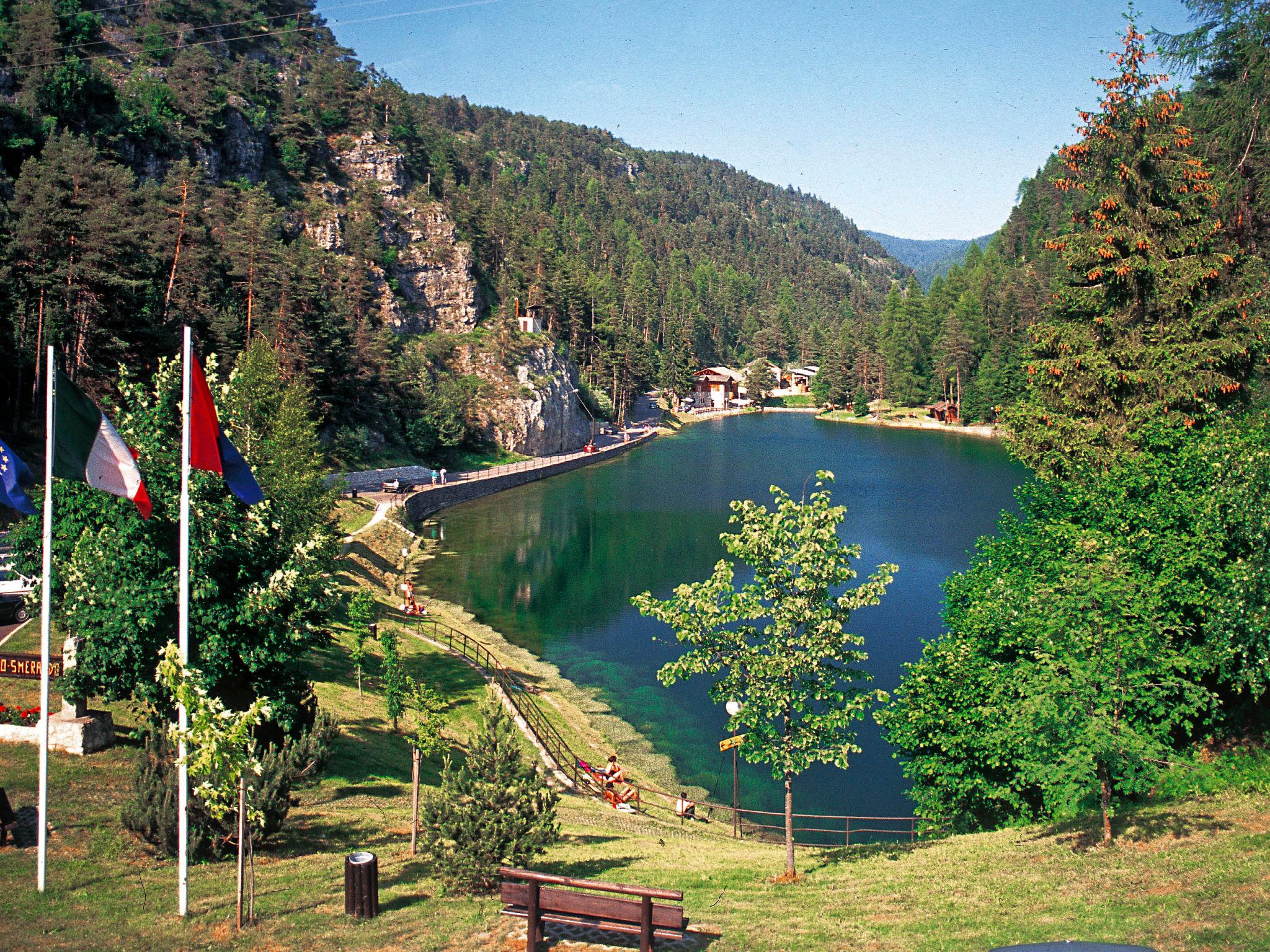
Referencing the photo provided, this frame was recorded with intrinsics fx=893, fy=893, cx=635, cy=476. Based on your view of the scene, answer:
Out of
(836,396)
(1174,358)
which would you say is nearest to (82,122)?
(1174,358)

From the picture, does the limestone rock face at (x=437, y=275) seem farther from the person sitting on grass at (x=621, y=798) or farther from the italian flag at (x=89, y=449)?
the italian flag at (x=89, y=449)

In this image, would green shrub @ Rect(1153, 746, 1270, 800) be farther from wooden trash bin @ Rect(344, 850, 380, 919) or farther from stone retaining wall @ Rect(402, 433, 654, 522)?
stone retaining wall @ Rect(402, 433, 654, 522)

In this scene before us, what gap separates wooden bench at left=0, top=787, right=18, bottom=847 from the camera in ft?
39.1

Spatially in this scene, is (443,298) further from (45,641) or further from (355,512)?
(45,641)

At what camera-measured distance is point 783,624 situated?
46.1ft

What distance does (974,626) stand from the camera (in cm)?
2036

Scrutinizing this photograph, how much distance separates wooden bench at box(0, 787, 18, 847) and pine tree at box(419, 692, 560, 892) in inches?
220

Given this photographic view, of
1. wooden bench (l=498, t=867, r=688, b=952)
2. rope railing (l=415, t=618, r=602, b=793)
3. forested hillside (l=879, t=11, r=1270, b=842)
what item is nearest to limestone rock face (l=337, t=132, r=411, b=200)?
rope railing (l=415, t=618, r=602, b=793)

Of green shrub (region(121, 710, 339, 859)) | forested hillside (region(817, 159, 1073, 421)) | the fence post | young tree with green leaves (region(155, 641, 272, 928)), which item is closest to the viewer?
young tree with green leaves (region(155, 641, 272, 928))

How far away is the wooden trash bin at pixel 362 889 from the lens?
1073 cm

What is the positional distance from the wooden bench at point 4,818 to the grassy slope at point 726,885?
1.04ft

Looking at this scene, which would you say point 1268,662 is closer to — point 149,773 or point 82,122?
point 149,773

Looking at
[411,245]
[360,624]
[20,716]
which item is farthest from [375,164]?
[20,716]

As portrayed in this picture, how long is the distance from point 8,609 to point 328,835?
13756mm
